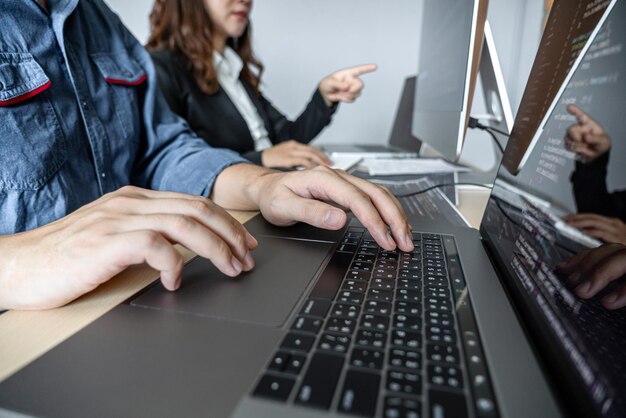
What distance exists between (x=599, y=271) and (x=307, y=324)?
18 centimetres

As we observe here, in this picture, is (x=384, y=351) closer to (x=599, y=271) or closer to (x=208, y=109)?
(x=599, y=271)

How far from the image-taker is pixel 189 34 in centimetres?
125

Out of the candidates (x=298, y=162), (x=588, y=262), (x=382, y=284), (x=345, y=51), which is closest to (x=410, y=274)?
(x=382, y=284)

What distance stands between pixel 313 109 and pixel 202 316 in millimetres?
1202

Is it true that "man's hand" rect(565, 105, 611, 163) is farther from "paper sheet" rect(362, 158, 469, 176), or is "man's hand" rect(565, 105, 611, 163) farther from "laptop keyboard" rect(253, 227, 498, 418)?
"paper sheet" rect(362, 158, 469, 176)


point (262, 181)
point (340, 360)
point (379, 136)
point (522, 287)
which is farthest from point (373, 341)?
point (379, 136)

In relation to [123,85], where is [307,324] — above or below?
below

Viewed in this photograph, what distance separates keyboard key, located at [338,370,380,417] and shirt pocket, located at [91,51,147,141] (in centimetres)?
59

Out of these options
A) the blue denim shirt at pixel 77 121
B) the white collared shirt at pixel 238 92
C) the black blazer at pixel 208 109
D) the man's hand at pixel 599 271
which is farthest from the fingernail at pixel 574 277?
the white collared shirt at pixel 238 92

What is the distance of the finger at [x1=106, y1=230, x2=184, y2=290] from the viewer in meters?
0.30

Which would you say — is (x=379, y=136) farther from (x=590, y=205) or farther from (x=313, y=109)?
(x=590, y=205)

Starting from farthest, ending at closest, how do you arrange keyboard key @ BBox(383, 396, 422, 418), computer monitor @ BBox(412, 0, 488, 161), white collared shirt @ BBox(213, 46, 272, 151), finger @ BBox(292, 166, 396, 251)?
white collared shirt @ BBox(213, 46, 272, 151)
computer monitor @ BBox(412, 0, 488, 161)
finger @ BBox(292, 166, 396, 251)
keyboard key @ BBox(383, 396, 422, 418)

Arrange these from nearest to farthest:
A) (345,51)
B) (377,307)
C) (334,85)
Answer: (377,307), (334,85), (345,51)

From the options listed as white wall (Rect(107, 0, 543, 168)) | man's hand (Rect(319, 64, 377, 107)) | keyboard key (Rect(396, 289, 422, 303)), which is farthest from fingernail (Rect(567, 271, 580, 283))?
white wall (Rect(107, 0, 543, 168))
